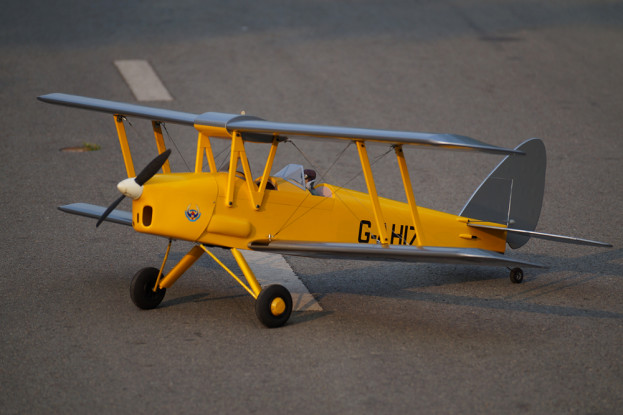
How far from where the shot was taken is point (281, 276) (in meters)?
9.27

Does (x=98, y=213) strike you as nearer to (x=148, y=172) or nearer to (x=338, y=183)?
(x=148, y=172)

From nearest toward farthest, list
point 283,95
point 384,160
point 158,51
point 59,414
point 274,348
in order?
point 59,414
point 274,348
point 384,160
point 283,95
point 158,51

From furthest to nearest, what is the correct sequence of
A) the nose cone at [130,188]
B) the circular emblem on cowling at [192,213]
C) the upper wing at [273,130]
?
the circular emblem on cowling at [192,213] → the nose cone at [130,188] → the upper wing at [273,130]

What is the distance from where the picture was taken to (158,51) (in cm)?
1889

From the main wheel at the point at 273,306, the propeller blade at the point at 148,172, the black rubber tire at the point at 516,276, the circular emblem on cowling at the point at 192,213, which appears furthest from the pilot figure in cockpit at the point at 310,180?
the black rubber tire at the point at 516,276

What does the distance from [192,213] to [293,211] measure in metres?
1.09

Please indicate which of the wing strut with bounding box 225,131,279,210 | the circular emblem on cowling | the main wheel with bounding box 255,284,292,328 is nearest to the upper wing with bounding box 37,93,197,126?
the wing strut with bounding box 225,131,279,210

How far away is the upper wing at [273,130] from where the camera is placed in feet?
22.2

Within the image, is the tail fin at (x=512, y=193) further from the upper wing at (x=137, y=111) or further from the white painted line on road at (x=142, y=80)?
the white painted line on road at (x=142, y=80)

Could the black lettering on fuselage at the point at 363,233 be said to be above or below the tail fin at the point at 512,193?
below

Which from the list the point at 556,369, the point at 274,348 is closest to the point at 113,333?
the point at 274,348

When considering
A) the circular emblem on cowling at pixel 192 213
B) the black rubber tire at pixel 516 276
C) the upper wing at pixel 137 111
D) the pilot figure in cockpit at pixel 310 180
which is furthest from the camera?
the black rubber tire at pixel 516 276

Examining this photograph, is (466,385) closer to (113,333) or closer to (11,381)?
(113,333)

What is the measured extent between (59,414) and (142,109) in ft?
12.1
